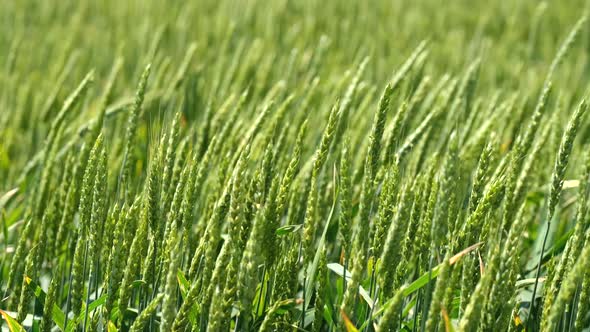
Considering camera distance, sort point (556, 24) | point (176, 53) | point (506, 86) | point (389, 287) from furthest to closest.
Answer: point (556, 24) < point (176, 53) < point (506, 86) < point (389, 287)

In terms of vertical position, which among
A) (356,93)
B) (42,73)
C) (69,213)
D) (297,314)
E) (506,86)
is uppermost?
(42,73)

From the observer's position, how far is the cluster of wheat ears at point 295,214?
3.83ft

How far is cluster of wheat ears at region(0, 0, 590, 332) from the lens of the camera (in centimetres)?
117

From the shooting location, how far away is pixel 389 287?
1234 millimetres

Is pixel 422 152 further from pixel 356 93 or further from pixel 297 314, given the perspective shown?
pixel 297 314

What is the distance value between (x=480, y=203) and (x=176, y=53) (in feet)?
10.6

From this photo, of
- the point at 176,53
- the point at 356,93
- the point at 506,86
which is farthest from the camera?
the point at 176,53

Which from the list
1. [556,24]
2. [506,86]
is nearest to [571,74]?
[506,86]

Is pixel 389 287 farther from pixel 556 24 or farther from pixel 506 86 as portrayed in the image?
pixel 556 24

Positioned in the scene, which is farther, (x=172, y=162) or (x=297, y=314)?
(x=297, y=314)

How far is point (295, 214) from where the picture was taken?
1607mm

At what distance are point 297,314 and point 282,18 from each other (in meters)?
3.79

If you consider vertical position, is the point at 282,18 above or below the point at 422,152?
above

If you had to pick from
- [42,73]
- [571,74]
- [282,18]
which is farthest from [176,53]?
[571,74]
